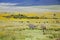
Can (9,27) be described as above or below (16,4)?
below

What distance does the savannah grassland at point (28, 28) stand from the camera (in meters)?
1.21

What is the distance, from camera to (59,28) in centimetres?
125

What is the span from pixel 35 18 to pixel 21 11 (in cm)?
16

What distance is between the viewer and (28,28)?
4.09 ft

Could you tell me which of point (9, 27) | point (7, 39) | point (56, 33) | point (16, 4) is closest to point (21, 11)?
point (16, 4)

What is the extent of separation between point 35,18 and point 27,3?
18 cm

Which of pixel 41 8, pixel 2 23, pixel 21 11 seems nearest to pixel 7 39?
pixel 2 23

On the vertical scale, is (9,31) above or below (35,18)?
below

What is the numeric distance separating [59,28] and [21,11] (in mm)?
426

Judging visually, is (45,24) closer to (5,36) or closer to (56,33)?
(56,33)

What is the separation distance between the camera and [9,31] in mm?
1231

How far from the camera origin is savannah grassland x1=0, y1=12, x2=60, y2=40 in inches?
47.5

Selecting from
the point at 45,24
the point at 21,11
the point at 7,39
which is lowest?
the point at 7,39

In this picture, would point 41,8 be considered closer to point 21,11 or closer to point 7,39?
point 21,11
